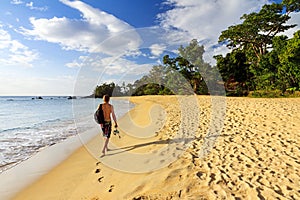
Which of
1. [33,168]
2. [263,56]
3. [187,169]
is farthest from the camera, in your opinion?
[263,56]

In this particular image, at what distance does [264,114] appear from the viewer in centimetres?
916

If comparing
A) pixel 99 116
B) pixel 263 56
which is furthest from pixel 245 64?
pixel 99 116

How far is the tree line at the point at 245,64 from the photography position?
18859 millimetres

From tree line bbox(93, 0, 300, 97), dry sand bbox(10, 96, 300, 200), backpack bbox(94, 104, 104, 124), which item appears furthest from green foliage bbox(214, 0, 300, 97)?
backpack bbox(94, 104, 104, 124)

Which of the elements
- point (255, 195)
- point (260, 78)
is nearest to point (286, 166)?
point (255, 195)

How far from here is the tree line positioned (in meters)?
18.9

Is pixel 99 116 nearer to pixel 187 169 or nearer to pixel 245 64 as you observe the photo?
pixel 187 169

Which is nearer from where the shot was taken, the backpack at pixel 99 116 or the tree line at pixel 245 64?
the backpack at pixel 99 116

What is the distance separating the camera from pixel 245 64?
28.3 metres

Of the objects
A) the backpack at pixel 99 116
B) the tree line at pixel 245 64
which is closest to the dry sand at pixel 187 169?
the backpack at pixel 99 116

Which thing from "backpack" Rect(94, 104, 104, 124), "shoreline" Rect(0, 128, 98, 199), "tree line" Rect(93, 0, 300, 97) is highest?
"tree line" Rect(93, 0, 300, 97)

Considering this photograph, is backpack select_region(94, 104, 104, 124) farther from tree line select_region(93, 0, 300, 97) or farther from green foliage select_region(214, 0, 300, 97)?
green foliage select_region(214, 0, 300, 97)

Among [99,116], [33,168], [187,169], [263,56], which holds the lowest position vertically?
[33,168]

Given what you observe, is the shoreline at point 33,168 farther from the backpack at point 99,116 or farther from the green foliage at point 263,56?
the green foliage at point 263,56
